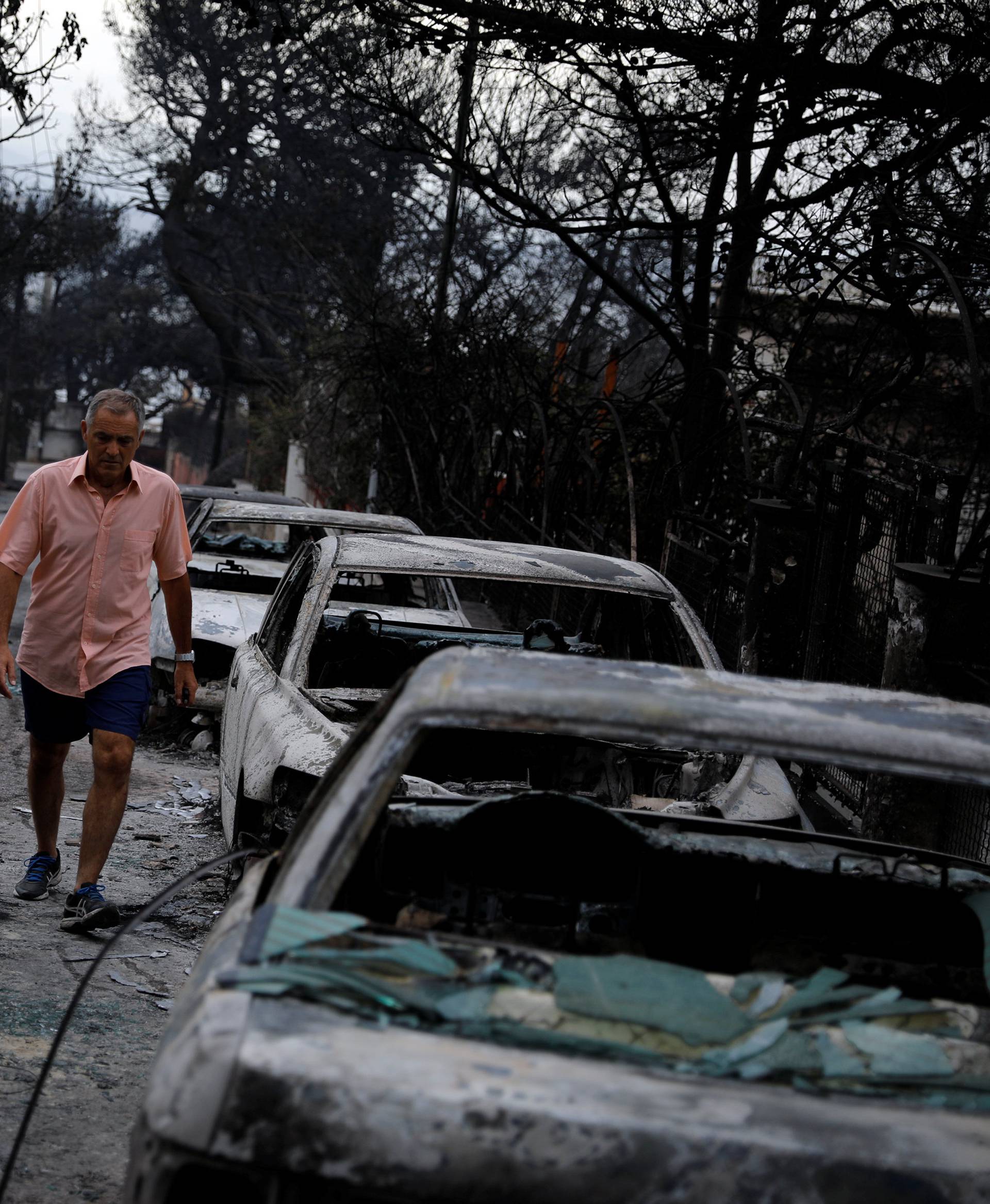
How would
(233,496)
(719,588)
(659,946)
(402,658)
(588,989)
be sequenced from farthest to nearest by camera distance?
(233,496) < (719,588) < (402,658) < (659,946) < (588,989)

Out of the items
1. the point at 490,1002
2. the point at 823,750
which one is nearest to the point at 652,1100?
the point at 490,1002

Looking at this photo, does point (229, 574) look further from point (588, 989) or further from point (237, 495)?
point (588, 989)

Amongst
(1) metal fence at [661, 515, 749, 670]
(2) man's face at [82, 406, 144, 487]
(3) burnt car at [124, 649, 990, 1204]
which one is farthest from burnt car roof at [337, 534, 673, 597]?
(1) metal fence at [661, 515, 749, 670]

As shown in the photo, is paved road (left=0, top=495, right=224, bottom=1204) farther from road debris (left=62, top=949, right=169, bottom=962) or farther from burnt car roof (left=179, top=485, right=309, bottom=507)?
burnt car roof (left=179, top=485, right=309, bottom=507)

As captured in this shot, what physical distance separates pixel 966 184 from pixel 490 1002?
6.74 meters

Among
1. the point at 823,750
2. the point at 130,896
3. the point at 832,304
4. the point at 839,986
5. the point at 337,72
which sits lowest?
the point at 130,896

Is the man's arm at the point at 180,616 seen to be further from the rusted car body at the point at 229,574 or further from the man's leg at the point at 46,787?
the rusted car body at the point at 229,574

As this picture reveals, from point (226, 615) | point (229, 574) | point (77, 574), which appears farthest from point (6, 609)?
point (229, 574)

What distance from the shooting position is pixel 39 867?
16.7ft

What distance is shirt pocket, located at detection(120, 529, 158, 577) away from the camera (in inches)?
191

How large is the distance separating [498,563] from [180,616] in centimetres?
121

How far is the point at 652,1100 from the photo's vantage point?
1.84m

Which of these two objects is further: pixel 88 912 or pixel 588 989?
pixel 88 912

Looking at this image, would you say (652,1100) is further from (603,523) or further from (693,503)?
(603,523)
